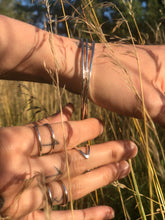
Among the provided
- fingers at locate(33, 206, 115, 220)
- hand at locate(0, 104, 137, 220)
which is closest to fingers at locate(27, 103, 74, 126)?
hand at locate(0, 104, 137, 220)

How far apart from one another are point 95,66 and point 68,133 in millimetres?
212

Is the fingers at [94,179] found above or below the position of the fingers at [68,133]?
below

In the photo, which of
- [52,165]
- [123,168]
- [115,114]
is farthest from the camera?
[115,114]

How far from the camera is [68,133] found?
2.29 ft

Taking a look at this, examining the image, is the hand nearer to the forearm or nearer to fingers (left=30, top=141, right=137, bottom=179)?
fingers (left=30, top=141, right=137, bottom=179)

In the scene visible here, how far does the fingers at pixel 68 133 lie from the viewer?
2.16 feet

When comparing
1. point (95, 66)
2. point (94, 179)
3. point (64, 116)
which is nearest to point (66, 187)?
point (94, 179)

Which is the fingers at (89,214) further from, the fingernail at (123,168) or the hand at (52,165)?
the fingernail at (123,168)

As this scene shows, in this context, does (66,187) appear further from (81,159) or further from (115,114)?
(115,114)

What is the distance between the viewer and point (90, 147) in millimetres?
732

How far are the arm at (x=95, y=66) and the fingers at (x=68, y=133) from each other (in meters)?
0.08

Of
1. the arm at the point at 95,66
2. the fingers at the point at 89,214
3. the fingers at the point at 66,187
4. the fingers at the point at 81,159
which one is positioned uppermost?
the arm at the point at 95,66

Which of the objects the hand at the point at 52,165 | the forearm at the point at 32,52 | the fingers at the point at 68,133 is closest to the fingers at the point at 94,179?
the hand at the point at 52,165

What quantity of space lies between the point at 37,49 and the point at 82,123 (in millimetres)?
250
